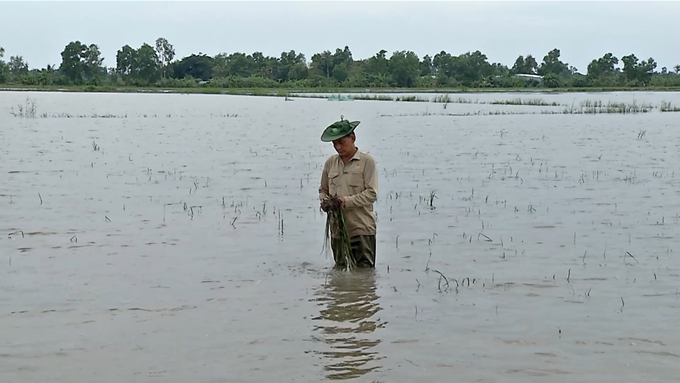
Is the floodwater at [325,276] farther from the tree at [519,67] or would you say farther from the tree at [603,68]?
the tree at [519,67]

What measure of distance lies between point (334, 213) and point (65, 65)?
111m

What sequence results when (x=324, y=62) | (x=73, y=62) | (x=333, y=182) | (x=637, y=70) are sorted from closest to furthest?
(x=333, y=182)
(x=637, y=70)
(x=73, y=62)
(x=324, y=62)

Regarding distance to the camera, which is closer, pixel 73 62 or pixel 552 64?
pixel 73 62

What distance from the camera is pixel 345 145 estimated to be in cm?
699

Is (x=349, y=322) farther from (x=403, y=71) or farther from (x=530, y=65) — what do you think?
(x=530, y=65)

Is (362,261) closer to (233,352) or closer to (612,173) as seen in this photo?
(233,352)

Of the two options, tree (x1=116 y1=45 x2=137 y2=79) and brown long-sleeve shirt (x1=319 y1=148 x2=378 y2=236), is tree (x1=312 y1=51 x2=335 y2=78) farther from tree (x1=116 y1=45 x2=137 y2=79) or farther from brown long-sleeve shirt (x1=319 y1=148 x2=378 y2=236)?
brown long-sleeve shirt (x1=319 y1=148 x2=378 y2=236)

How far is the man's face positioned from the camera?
Result: 6.96m

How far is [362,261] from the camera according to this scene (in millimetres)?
7789

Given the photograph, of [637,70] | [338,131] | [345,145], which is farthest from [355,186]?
[637,70]

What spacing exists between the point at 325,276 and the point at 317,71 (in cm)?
11657

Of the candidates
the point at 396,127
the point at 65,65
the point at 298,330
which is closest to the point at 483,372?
the point at 298,330

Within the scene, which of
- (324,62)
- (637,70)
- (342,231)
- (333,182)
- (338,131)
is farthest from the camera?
(324,62)

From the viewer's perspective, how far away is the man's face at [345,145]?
274 inches
